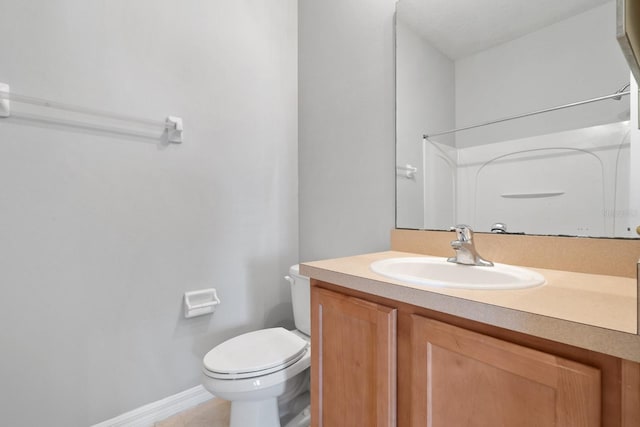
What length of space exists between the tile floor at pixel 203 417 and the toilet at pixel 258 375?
0.97ft

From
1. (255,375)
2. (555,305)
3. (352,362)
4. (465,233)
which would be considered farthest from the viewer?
(255,375)

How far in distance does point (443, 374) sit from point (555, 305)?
281 mm

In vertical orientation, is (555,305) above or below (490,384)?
above

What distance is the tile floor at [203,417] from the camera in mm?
1402

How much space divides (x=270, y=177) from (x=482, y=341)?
1509mm

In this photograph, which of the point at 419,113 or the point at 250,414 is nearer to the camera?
the point at 250,414

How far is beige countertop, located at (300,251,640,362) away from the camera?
0.47m

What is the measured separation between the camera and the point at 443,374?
2.16ft

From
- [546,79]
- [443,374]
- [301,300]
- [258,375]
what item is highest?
[546,79]

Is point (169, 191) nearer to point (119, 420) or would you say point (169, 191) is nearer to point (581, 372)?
point (119, 420)

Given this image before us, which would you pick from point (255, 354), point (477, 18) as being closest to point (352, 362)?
point (255, 354)

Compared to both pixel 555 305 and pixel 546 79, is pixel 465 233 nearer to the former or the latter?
pixel 555 305

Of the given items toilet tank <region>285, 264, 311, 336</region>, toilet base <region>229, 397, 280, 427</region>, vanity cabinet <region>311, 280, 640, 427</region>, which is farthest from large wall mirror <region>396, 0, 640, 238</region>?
toilet base <region>229, 397, 280, 427</region>

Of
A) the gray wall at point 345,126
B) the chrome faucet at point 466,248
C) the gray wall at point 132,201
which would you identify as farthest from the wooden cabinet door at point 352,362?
the gray wall at point 132,201
